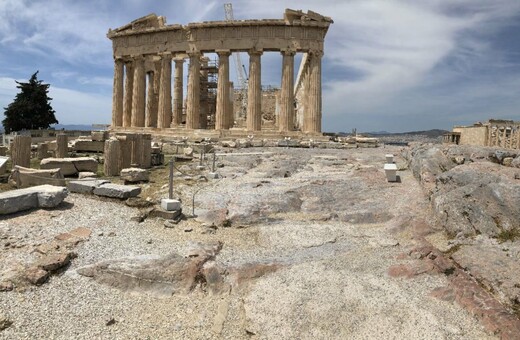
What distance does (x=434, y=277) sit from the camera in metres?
6.85

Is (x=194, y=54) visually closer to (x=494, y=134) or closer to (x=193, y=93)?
(x=193, y=93)

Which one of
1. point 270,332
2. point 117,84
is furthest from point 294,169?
point 117,84

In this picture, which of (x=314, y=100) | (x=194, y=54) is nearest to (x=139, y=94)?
(x=194, y=54)

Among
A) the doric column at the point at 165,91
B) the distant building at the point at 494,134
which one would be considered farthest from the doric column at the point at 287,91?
the distant building at the point at 494,134

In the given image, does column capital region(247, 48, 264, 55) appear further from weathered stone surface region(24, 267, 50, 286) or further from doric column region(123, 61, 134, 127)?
weathered stone surface region(24, 267, 50, 286)

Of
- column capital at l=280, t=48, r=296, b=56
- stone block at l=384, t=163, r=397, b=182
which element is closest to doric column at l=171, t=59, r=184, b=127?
column capital at l=280, t=48, r=296, b=56

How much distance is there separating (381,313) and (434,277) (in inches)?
61.1

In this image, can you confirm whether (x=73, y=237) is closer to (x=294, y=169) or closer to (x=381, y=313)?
(x=381, y=313)

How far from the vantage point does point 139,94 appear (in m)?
37.8

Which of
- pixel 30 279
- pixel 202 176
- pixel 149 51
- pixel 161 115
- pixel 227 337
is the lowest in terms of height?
pixel 227 337

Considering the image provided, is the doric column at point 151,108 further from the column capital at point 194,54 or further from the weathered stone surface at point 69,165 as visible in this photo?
the weathered stone surface at point 69,165

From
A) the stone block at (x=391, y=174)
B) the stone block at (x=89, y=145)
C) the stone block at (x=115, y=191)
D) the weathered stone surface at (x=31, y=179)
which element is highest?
the stone block at (x=89, y=145)

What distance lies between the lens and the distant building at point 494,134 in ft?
78.5

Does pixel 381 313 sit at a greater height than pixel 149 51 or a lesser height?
lesser
